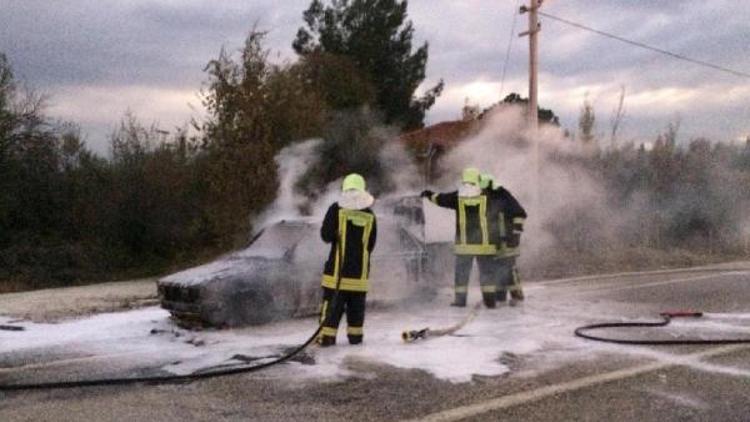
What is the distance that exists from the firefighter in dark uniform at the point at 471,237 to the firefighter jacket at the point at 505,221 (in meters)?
0.11

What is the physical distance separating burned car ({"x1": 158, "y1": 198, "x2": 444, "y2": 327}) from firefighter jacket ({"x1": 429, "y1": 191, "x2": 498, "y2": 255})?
1.97ft

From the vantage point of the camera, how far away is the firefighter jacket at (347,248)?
317 inches

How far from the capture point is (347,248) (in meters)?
8.12

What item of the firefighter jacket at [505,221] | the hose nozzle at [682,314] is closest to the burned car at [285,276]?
the firefighter jacket at [505,221]

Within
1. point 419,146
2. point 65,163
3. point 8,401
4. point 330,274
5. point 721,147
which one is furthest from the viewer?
point 721,147

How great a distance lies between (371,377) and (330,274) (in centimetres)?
176

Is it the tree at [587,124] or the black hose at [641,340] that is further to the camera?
the tree at [587,124]

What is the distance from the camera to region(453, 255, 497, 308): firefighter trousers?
34.8ft

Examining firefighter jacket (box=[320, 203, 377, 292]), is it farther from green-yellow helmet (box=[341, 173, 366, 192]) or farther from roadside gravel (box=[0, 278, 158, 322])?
roadside gravel (box=[0, 278, 158, 322])

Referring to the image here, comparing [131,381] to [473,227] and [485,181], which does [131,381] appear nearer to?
[473,227]

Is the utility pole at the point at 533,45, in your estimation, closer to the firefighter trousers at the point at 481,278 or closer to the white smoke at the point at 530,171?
the white smoke at the point at 530,171

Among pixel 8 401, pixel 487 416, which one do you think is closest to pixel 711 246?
pixel 487 416

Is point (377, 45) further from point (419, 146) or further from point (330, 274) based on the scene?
point (330, 274)

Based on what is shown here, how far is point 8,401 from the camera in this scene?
Result: 5.93 metres
